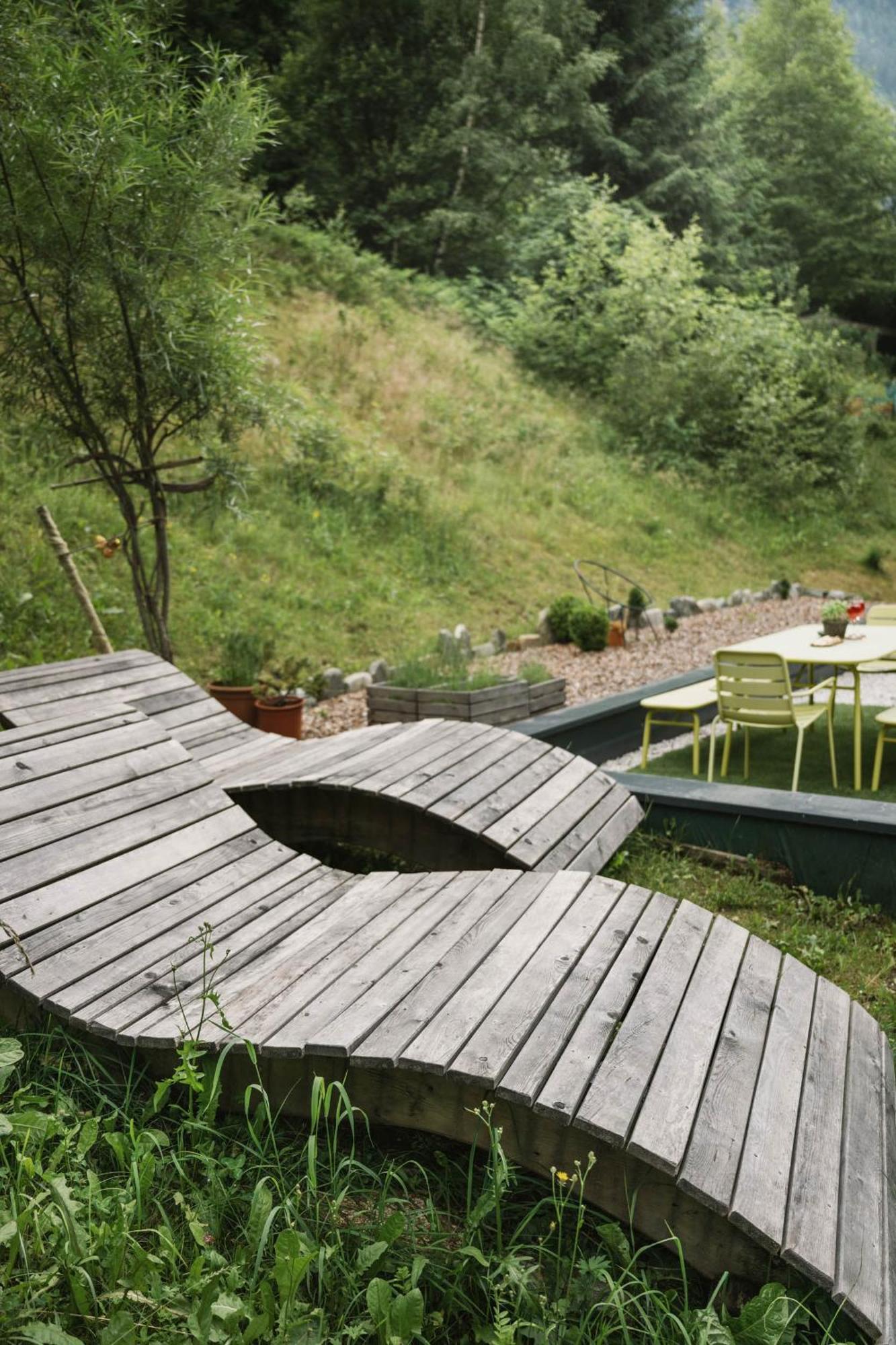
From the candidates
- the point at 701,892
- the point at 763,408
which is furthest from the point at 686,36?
the point at 701,892

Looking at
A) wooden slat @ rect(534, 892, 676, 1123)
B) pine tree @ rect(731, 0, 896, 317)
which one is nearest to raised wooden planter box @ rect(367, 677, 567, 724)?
wooden slat @ rect(534, 892, 676, 1123)

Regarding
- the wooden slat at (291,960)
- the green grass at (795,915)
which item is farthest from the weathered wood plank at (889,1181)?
the wooden slat at (291,960)

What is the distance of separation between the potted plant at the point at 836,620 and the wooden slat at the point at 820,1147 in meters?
3.66

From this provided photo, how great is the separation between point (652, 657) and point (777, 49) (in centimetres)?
2762

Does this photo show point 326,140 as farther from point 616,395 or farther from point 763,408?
point 763,408

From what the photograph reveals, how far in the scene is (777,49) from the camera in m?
28.7

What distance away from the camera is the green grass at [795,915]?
10.2 feet

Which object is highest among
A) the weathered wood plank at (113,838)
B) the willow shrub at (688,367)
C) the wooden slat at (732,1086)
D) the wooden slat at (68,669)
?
the willow shrub at (688,367)

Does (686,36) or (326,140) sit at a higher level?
(686,36)

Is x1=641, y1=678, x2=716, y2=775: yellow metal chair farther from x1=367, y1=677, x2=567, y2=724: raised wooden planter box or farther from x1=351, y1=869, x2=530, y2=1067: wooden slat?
x1=351, y1=869, x2=530, y2=1067: wooden slat

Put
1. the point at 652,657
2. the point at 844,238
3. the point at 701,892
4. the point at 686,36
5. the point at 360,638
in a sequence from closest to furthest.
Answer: the point at 701,892 < the point at 360,638 < the point at 652,657 < the point at 686,36 < the point at 844,238

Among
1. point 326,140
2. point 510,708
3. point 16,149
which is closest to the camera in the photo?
point 16,149

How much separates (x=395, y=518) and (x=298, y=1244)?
29.6 ft

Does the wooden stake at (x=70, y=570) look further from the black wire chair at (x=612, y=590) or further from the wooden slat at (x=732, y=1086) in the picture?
the black wire chair at (x=612, y=590)
